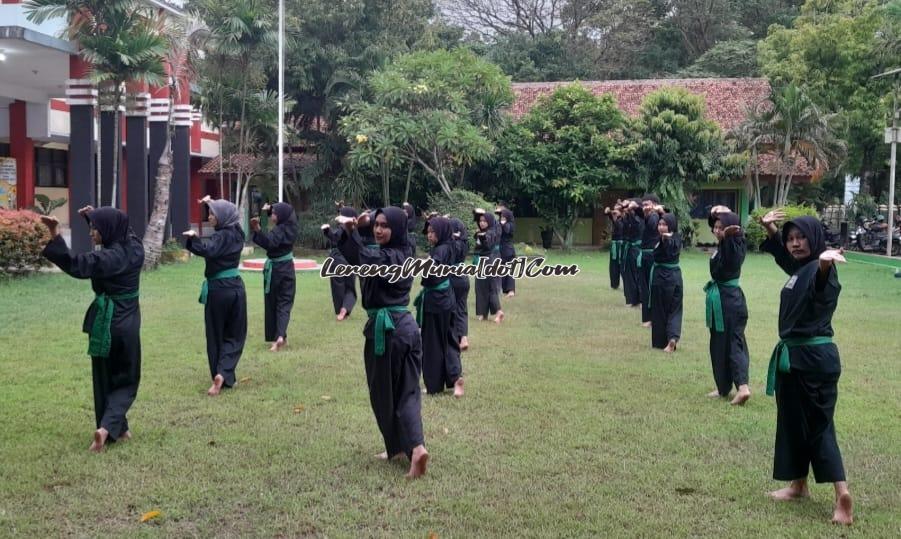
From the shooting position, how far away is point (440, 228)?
25.3 ft

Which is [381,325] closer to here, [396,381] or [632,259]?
[396,381]

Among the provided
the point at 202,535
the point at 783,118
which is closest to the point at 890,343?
the point at 202,535

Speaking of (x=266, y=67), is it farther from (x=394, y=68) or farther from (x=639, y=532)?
(x=639, y=532)

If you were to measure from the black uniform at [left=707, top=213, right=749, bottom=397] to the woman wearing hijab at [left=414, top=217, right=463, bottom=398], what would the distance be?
2167 mm

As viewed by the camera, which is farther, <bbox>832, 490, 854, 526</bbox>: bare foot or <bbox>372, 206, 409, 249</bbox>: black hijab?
<bbox>372, 206, 409, 249</bbox>: black hijab

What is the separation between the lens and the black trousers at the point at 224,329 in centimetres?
724

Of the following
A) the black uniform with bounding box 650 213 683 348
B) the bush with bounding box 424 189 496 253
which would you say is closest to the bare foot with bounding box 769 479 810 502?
the black uniform with bounding box 650 213 683 348

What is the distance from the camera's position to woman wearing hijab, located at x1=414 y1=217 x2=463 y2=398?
23.5 ft

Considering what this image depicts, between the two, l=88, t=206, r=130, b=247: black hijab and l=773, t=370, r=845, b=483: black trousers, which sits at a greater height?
l=88, t=206, r=130, b=247: black hijab

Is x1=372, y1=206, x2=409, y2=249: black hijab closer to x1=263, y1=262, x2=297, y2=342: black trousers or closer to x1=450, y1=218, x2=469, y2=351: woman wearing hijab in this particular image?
x1=450, y1=218, x2=469, y2=351: woman wearing hijab

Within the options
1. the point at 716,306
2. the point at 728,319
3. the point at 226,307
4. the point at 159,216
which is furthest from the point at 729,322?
the point at 159,216

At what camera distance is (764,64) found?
2700 cm

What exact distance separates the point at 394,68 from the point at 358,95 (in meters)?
2.01

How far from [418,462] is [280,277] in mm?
A: 4522
